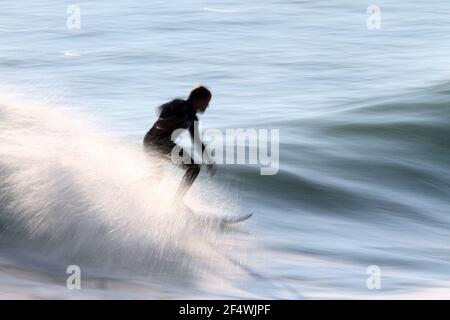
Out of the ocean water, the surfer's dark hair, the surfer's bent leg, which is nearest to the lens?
the ocean water

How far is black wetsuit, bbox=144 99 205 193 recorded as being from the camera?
410 inches

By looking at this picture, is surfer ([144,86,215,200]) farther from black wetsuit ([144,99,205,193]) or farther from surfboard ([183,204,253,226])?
surfboard ([183,204,253,226])

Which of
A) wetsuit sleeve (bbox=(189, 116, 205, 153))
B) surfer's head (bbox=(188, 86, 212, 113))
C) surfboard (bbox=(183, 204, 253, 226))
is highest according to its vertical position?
surfer's head (bbox=(188, 86, 212, 113))

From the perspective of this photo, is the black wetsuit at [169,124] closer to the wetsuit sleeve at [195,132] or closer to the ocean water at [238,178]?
the wetsuit sleeve at [195,132]

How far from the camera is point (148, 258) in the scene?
33.6ft

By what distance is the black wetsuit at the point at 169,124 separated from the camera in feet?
34.2

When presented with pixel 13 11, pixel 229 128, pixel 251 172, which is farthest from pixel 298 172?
pixel 13 11

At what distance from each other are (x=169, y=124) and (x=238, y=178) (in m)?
6.78

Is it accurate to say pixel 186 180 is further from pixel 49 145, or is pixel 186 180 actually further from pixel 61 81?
pixel 61 81

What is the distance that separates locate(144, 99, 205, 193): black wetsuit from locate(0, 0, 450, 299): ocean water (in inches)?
14.4

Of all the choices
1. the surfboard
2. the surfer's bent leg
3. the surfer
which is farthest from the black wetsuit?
the surfboard

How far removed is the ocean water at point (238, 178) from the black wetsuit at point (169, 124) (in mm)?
367

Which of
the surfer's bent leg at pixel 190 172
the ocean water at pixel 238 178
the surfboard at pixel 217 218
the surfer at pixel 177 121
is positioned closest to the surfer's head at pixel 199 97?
the surfer at pixel 177 121

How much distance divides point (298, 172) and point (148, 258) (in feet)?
25.8
